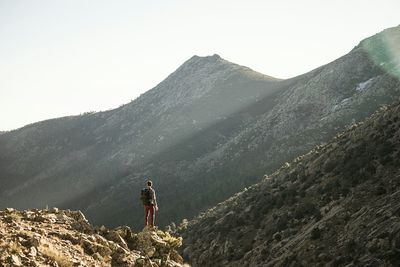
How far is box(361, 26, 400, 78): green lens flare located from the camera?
83.6m

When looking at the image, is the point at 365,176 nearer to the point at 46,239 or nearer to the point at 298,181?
the point at 298,181

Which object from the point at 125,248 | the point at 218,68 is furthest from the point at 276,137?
the point at 218,68

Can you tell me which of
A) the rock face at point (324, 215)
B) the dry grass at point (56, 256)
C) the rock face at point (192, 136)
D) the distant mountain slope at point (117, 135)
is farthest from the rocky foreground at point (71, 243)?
the distant mountain slope at point (117, 135)

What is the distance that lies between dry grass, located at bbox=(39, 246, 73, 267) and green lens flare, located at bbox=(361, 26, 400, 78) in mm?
74723

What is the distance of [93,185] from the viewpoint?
12019 centimetres

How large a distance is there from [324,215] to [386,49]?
271 ft

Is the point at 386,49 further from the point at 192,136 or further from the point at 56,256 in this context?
the point at 56,256

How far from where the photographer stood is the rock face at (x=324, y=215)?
1991 centimetres

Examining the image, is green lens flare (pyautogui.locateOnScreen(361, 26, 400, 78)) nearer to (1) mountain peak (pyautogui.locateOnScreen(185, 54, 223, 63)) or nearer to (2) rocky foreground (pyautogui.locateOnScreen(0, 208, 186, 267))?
(2) rocky foreground (pyautogui.locateOnScreen(0, 208, 186, 267))

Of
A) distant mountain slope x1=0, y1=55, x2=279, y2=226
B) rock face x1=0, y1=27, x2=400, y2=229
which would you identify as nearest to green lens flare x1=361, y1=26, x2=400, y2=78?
rock face x1=0, y1=27, x2=400, y2=229

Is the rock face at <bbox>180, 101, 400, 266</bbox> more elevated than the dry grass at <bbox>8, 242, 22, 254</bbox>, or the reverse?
the dry grass at <bbox>8, 242, 22, 254</bbox>

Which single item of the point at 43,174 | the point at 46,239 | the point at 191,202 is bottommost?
the point at 191,202

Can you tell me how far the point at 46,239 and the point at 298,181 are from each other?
25781 mm

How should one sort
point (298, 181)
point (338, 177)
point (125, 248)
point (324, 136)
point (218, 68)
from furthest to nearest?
1. point (218, 68)
2. point (324, 136)
3. point (298, 181)
4. point (338, 177)
5. point (125, 248)
